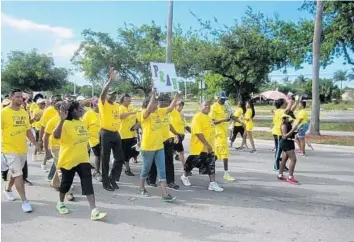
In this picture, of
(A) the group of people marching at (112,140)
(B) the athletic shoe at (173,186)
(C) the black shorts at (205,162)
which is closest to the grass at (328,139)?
(A) the group of people marching at (112,140)

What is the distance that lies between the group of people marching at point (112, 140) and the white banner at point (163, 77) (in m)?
0.25

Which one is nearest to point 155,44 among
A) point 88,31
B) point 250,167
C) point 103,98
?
point 88,31

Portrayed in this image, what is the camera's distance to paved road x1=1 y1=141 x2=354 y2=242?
16.6 feet

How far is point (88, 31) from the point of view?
30359 mm

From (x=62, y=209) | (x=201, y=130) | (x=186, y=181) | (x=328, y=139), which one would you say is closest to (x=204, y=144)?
(x=201, y=130)

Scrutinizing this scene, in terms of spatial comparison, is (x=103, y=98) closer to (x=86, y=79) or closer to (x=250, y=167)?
(x=250, y=167)

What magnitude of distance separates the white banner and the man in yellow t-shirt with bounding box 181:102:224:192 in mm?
701

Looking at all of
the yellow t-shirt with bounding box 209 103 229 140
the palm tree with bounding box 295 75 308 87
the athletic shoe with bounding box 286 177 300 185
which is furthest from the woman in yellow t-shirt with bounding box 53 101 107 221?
the palm tree with bounding box 295 75 308 87

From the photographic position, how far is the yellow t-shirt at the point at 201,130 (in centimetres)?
729

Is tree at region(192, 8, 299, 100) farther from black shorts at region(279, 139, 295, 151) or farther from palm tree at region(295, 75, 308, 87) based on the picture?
palm tree at region(295, 75, 308, 87)

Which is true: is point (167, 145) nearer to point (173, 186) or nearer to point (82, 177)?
point (173, 186)

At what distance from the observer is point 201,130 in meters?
7.26

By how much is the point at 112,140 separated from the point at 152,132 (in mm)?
1019

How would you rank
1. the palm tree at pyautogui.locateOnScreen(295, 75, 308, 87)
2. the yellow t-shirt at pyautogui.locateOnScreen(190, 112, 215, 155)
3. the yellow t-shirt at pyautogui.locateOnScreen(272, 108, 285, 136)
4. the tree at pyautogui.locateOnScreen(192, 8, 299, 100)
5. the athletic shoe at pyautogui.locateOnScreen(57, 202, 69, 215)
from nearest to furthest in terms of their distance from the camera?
1. the athletic shoe at pyautogui.locateOnScreen(57, 202, 69, 215)
2. the yellow t-shirt at pyautogui.locateOnScreen(190, 112, 215, 155)
3. the yellow t-shirt at pyautogui.locateOnScreen(272, 108, 285, 136)
4. the tree at pyautogui.locateOnScreen(192, 8, 299, 100)
5. the palm tree at pyautogui.locateOnScreen(295, 75, 308, 87)
